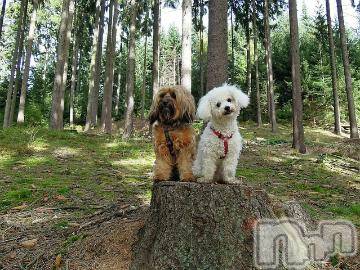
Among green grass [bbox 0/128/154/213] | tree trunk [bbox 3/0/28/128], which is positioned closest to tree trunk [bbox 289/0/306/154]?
green grass [bbox 0/128/154/213]

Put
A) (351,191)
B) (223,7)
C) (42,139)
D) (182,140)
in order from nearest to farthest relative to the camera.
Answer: (182,140) → (223,7) → (351,191) → (42,139)

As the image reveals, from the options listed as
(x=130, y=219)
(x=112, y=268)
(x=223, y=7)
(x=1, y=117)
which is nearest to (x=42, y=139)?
(x=223, y=7)

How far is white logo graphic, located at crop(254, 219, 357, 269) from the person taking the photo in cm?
410

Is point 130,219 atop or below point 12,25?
below

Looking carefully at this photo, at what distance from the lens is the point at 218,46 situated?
8133 mm

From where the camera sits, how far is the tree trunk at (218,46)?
813 centimetres

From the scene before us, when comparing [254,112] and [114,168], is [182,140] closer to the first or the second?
[114,168]

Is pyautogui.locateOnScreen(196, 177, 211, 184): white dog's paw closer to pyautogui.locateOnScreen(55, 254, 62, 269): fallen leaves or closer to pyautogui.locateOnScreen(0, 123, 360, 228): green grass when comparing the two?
pyautogui.locateOnScreen(55, 254, 62, 269): fallen leaves

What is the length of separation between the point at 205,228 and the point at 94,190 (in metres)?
4.04

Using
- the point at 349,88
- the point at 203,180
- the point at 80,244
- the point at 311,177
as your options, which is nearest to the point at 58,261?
the point at 80,244

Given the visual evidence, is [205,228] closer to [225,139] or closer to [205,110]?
[225,139]

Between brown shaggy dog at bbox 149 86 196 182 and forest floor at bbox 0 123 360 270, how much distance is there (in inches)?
31.3

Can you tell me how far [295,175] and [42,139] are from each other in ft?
28.9

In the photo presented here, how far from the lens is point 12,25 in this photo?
1444 inches
